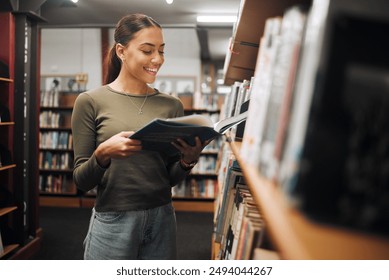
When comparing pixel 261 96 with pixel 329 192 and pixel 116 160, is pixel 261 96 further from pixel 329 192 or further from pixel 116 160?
pixel 116 160

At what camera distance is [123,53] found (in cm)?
131

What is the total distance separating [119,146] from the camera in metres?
1.04

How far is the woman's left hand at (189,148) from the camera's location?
44.8 inches

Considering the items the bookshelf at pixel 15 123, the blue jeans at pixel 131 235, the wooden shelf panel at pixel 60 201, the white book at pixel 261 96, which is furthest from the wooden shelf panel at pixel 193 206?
the white book at pixel 261 96

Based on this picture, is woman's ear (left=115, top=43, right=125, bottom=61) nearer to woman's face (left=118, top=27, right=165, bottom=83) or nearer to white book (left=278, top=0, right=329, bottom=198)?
woman's face (left=118, top=27, right=165, bottom=83)

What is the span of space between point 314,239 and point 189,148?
835 millimetres

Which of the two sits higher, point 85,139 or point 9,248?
point 85,139

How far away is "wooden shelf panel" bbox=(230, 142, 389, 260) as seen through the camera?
348 millimetres

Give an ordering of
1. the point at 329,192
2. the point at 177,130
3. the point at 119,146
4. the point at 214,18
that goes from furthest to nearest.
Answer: the point at 214,18 → the point at 119,146 → the point at 177,130 → the point at 329,192

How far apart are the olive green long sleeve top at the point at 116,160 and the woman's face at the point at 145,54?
86 millimetres

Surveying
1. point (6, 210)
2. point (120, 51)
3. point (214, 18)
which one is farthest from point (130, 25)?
point (214, 18)

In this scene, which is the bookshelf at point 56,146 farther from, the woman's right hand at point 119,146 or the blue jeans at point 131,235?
the woman's right hand at point 119,146
